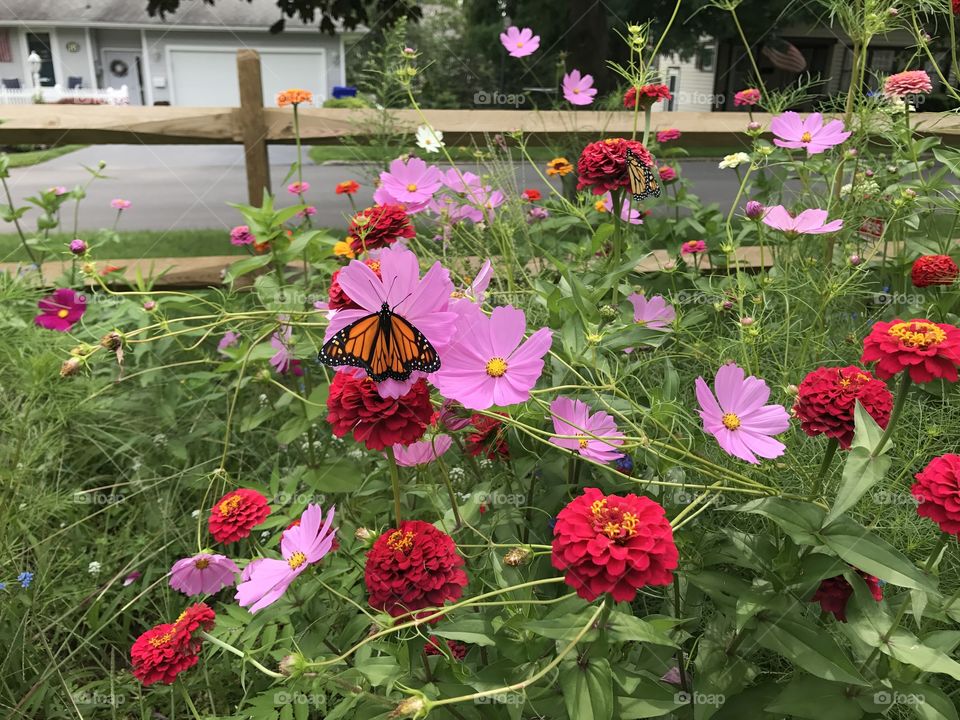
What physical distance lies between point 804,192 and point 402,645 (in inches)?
56.1

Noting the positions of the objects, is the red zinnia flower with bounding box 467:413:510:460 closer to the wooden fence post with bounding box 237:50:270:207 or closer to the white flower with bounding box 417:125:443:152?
the white flower with bounding box 417:125:443:152

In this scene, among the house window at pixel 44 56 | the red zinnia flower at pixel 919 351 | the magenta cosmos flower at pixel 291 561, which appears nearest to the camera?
the red zinnia flower at pixel 919 351

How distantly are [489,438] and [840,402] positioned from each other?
474 mm

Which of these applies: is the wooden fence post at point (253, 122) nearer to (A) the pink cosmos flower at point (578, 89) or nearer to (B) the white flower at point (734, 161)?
(A) the pink cosmos flower at point (578, 89)

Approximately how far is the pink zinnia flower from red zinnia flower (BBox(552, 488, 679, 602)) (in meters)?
1.39

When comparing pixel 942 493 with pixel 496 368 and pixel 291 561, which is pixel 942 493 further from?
pixel 291 561

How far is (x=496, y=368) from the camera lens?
0.74 metres

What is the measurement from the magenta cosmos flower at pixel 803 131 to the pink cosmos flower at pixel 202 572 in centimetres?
130

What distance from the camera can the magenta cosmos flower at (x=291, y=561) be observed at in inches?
32.4

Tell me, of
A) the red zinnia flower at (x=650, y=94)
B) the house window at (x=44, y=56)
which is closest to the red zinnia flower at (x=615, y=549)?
the red zinnia flower at (x=650, y=94)

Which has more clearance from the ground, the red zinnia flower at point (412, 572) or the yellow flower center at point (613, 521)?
the yellow flower center at point (613, 521)

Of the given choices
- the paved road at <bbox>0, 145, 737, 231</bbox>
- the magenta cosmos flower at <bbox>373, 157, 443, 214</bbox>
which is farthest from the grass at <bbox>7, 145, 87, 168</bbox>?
the magenta cosmos flower at <bbox>373, 157, 443, 214</bbox>

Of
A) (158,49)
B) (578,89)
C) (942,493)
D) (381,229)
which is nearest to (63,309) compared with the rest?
(381,229)

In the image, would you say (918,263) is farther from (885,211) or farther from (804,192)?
(885,211)
